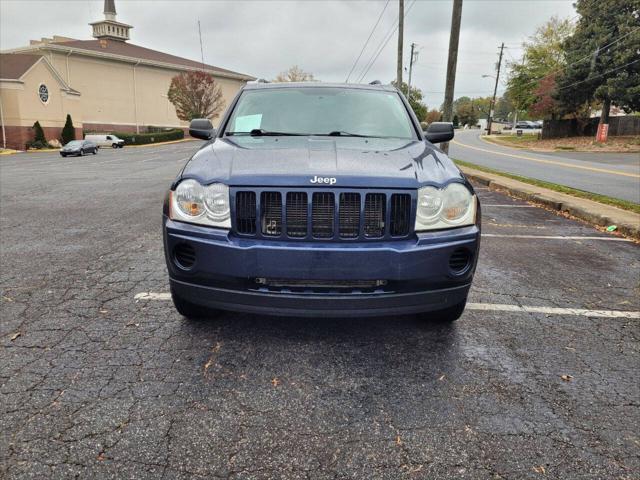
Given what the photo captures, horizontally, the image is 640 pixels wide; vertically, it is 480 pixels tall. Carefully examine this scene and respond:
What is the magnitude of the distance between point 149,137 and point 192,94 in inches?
345

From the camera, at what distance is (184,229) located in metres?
2.93

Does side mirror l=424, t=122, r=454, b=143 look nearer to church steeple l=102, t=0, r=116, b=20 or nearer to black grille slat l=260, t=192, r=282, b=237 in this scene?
black grille slat l=260, t=192, r=282, b=237

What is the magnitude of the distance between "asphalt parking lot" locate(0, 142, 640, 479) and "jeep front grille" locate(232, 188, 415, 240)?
0.82m

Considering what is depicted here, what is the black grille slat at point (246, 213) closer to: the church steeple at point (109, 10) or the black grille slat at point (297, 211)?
the black grille slat at point (297, 211)

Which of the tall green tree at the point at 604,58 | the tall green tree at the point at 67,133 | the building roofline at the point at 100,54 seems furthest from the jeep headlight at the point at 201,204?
the building roofline at the point at 100,54

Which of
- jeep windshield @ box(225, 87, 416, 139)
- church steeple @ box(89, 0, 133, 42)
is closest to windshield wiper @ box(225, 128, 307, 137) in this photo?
jeep windshield @ box(225, 87, 416, 139)

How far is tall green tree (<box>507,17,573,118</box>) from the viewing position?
5728 cm

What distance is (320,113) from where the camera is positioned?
14.3 ft

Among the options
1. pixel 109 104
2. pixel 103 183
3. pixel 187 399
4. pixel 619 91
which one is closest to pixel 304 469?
pixel 187 399

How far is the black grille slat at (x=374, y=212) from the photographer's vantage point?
9.36 feet

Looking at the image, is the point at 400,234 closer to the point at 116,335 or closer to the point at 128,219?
the point at 116,335

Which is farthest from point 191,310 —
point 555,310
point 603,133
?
point 603,133

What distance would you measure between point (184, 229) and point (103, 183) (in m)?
11.7

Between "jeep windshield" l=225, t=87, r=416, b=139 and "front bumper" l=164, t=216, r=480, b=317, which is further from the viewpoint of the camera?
"jeep windshield" l=225, t=87, r=416, b=139
